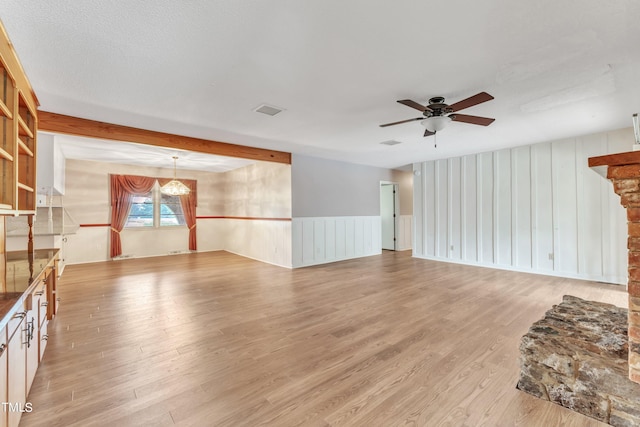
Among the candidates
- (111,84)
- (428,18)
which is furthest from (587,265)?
(111,84)

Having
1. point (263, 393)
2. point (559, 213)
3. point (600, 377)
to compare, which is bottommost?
point (263, 393)

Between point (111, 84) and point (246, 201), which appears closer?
point (111, 84)

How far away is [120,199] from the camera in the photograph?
7.42 m

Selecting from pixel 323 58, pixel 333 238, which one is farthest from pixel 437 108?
pixel 333 238

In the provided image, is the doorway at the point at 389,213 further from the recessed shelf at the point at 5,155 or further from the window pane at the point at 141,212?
the recessed shelf at the point at 5,155

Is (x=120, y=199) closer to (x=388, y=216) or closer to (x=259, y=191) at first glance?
(x=259, y=191)

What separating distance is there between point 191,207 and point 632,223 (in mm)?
9060

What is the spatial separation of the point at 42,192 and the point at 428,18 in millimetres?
6321

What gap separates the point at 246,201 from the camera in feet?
26.3

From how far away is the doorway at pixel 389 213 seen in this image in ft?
29.2

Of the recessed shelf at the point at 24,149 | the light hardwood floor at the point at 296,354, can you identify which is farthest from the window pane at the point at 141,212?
the recessed shelf at the point at 24,149

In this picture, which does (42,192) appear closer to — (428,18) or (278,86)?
(278,86)

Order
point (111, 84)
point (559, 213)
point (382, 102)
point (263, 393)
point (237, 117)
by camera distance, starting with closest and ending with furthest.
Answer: point (263, 393) < point (111, 84) < point (382, 102) < point (237, 117) < point (559, 213)

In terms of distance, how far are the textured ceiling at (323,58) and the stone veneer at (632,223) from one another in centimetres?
107
